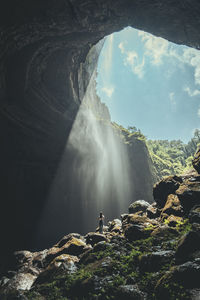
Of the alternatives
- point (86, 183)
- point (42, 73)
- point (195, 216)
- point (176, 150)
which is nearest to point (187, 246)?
point (195, 216)

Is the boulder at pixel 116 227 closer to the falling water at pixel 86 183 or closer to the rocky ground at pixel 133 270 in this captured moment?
the rocky ground at pixel 133 270

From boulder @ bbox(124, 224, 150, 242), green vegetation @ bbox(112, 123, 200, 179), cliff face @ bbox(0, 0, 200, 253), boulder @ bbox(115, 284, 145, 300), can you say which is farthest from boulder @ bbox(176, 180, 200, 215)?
green vegetation @ bbox(112, 123, 200, 179)

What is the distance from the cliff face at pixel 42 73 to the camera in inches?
450

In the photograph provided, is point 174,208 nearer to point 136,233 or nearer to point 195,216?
point 195,216

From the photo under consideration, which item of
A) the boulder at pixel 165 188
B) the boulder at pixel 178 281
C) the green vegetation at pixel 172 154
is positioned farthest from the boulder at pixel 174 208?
the green vegetation at pixel 172 154

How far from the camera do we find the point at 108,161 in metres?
28.5

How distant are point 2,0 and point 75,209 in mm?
21910

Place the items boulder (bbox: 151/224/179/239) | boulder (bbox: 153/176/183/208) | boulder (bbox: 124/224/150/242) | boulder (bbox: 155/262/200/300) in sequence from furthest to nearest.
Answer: boulder (bbox: 153/176/183/208) < boulder (bbox: 124/224/150/242) < boulder (bbox: 151/224/179/239) < boulder (bbox: 155/262/200/300)

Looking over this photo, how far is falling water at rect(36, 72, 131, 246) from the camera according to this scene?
2089cm

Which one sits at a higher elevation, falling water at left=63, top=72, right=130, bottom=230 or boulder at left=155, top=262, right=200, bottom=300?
falling water at left=63, top=72, right=130, bottom=230

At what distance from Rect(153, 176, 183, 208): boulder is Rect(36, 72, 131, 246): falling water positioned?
12.7 m

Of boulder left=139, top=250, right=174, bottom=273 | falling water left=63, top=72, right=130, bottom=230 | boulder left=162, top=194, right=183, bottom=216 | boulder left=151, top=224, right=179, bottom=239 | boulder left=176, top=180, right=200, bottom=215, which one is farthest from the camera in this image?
falling water left=63, top=72, right=130, bottom=230

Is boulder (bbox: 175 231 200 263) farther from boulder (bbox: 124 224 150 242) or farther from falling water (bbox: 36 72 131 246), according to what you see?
falling water (bbox: 36 72 131 246)

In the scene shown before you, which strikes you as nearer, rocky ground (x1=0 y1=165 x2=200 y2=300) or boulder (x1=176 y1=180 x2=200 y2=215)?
rocky ground (x1=0 y1=165 x2=200 y2=300)
